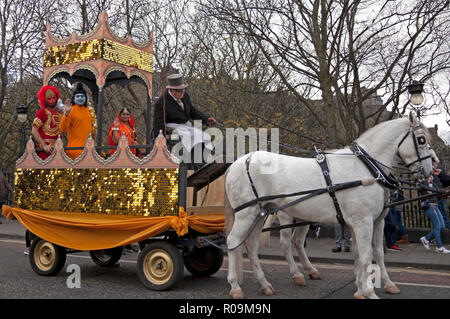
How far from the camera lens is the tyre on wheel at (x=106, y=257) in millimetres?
7759

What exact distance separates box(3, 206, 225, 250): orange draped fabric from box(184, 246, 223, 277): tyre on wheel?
0.81 m

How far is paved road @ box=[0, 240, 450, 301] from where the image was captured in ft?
18.8

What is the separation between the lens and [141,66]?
7.73m

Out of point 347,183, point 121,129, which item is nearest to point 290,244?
point 347,183

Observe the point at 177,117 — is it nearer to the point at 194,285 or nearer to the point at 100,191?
the point at 100,191

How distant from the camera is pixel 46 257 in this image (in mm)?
7207

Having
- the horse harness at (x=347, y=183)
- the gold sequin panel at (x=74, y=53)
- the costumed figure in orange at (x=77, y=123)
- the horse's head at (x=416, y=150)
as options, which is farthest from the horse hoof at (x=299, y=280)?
the gold sequin panel at (x=74, y=53)

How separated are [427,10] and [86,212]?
910cm

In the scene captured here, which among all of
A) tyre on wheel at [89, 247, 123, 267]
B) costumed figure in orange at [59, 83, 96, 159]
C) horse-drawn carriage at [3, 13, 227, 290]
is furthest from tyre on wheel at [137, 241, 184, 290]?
costumed figure in orange at [59, 83, 96, 159]

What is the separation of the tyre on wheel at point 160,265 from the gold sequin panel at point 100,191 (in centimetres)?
47

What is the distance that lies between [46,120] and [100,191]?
209 cm

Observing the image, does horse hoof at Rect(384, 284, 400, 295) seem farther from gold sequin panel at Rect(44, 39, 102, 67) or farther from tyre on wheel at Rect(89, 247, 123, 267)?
gold sequin panel at Rect(44, 39, 102, 67)
